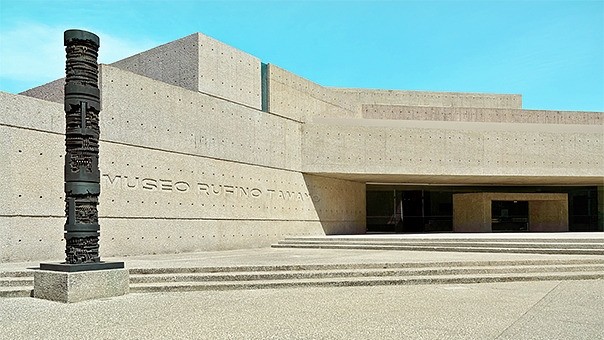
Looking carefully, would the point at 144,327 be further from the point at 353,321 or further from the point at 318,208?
the point at 318,208

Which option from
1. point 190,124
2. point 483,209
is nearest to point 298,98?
point 190,124

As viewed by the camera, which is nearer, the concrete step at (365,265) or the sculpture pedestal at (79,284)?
the sculpture pedestal at (79,284)


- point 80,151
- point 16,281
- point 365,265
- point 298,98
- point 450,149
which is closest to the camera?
point 80,151

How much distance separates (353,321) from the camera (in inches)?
269

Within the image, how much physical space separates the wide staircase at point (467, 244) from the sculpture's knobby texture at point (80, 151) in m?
9.84

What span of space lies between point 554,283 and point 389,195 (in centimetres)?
1758

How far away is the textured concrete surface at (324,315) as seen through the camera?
6.14 metres

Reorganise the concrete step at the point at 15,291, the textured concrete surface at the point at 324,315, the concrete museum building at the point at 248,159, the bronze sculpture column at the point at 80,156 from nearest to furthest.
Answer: the textured concrete surface at the point at 324,315, the bronze sculpture column at the point at 80,156, the concrete step at the point at 15,291, the concrete museum building at the point at 248,159

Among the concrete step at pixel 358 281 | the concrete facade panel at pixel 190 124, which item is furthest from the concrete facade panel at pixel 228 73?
the concrete step at pixel 358 281

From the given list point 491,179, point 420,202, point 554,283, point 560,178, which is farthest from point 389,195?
point 554,283

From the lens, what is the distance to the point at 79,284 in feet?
27.4

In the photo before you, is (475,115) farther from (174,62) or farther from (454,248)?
(174,62)

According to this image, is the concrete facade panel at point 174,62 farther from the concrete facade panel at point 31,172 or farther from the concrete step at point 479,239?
the concrete step at point 479,239

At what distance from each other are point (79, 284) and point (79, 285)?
0.6 inches
